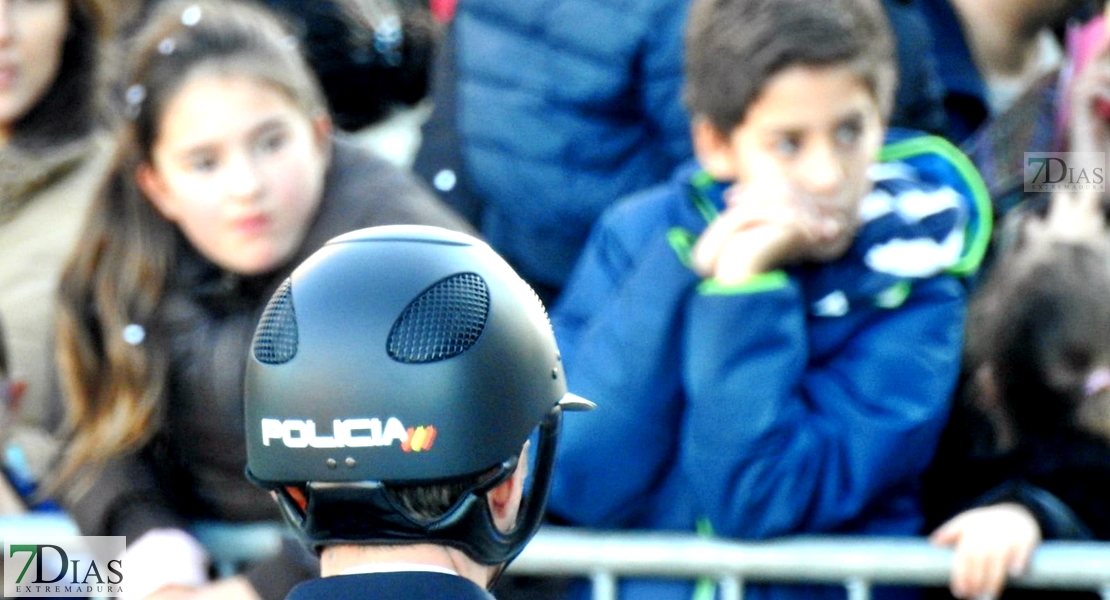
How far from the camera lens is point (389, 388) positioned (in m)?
1.97

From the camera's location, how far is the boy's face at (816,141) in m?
3.40

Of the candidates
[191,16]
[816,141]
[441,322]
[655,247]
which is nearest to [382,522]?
[441,322]

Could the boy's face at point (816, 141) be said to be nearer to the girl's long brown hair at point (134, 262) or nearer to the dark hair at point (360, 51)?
the girl's long brown hair at point (134, 262)

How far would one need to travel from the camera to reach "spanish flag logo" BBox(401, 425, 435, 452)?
1.97 m

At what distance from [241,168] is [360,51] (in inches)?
48.0

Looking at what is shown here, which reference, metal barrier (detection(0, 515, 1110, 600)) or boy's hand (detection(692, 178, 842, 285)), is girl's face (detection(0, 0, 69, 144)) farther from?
boy's hand (detection(692, 178, 842, 285))

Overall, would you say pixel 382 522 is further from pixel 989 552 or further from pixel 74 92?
pixel 74 92

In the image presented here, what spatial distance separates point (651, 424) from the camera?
11.0 ft

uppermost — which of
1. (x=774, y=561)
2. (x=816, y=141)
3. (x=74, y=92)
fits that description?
(x=816, y=141)

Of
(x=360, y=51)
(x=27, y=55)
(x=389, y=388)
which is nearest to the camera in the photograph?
(x=389, y=388)

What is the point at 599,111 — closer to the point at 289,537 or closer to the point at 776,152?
the point at 776,152

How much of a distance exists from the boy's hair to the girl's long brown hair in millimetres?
915

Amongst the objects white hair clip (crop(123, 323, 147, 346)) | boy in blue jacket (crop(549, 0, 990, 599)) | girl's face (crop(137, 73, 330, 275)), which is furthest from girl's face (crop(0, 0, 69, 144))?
boy in blue jacket (crop(549, 0, 990, 599))

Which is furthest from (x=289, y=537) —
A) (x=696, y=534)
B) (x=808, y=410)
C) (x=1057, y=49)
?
(x=1057, y=49)
